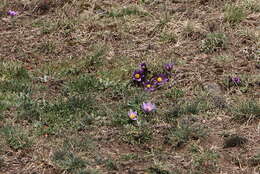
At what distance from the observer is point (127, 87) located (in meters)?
4.80

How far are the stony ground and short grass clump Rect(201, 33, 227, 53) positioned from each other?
0.01m

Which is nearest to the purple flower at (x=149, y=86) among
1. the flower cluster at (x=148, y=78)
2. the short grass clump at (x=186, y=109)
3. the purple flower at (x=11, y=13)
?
the flower cluster at (x=148, y=78)

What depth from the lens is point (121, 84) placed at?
484cm

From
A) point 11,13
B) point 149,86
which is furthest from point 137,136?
point 11,13

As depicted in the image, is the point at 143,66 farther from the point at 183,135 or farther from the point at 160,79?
the point at 183,135

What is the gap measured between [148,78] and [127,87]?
0.86 feet

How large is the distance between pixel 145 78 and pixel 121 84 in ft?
0.84

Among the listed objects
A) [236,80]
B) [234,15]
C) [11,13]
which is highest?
[234,15]

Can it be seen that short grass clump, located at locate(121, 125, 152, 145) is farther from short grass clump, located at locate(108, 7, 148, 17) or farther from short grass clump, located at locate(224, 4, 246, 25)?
short grass clump, located at locate(108, 7, 148, 17)

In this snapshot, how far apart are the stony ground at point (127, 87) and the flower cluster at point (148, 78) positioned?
Answer: 49 millimetres

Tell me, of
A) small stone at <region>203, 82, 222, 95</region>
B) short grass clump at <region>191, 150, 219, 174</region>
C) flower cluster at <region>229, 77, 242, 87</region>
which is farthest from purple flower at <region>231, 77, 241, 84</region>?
short grass clump at <region>191, 150, 219, 174</region>

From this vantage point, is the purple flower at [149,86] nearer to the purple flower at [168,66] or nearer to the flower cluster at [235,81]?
the purple flower at [168,66]

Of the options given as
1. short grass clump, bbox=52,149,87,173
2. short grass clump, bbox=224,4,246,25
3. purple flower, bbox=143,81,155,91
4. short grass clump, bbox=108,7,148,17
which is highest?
short grass clump, bbox=224,4,246,25

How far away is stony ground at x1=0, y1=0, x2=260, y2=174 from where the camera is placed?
3.80 meters
